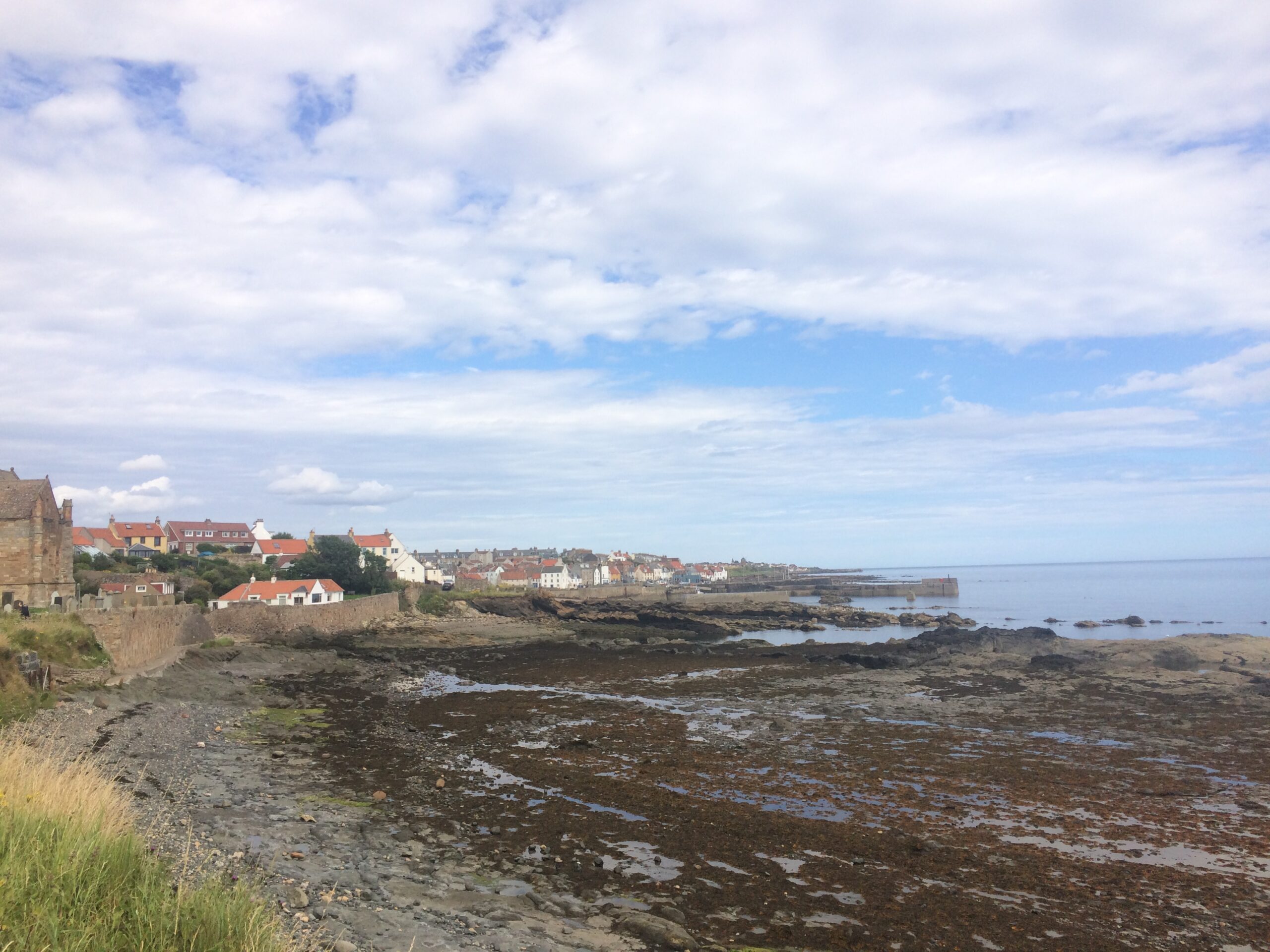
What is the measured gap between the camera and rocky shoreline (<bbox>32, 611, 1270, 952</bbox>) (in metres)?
9.18

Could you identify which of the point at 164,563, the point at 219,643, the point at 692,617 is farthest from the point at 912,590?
the point at 219,643

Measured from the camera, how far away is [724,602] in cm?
8894

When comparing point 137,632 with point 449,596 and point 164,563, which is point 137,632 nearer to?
point 164,563

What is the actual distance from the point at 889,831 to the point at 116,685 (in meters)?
21.7

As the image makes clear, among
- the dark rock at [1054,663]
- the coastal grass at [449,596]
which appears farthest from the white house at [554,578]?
the dark rock at [1054,663]

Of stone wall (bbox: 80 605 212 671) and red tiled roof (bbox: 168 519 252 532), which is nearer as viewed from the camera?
stone wall (bbox: 80 605 212 671)

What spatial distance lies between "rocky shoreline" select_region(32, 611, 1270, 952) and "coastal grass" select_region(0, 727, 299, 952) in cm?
142

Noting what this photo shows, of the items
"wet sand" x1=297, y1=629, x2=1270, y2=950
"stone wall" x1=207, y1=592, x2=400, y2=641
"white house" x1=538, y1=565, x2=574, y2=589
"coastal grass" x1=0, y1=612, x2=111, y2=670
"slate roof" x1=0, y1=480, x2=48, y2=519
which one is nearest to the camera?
"wet sand" x1=297, y1=629, x2=1270, y2=950

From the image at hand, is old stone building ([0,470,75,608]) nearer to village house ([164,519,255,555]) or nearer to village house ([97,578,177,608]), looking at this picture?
village house ([97,578,177,608])

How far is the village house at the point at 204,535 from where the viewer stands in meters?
89.8

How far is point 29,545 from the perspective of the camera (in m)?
33.8

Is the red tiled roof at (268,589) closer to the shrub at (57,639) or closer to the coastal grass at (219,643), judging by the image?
the coastal grass at (219,643)

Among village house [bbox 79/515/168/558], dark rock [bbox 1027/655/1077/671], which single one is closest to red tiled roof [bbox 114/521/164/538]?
village house [bbox 79/515/168/558]

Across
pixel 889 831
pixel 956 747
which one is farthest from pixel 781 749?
pixel 889 831
